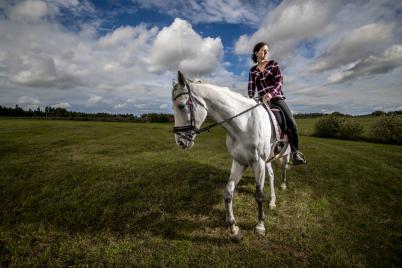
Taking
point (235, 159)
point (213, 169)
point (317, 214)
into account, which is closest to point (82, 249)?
point (235, 159)

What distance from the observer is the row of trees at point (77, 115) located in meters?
67.1

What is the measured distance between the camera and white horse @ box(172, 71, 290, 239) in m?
4.16

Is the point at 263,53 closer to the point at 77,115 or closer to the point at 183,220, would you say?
the point at 183,220

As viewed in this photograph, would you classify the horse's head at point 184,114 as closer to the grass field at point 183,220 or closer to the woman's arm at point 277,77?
the grass field at point 183,220

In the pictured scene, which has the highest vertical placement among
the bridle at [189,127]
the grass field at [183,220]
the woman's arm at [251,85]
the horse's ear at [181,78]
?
the woman's arm at [251,85]

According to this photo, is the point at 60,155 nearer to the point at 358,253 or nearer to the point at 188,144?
the point at 188,144

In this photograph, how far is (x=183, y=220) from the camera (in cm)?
554

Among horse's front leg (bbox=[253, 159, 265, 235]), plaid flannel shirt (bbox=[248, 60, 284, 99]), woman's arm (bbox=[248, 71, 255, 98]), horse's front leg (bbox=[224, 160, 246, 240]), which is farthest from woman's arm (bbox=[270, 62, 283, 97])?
horse's front leg (bbox=[224, 160, 246, 240])

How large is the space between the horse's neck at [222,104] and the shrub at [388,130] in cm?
4266

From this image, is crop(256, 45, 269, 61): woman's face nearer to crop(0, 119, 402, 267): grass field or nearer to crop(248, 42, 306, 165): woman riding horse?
crop(248, 42, 306, 165): woman riding horse

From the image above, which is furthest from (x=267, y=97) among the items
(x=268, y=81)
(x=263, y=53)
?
(x=263, y=53)

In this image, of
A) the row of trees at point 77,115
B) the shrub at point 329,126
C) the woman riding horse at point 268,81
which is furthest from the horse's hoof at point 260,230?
the row of trees at point 77,115

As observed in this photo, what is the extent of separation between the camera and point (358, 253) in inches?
169

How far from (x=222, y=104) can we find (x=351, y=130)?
46.3m
